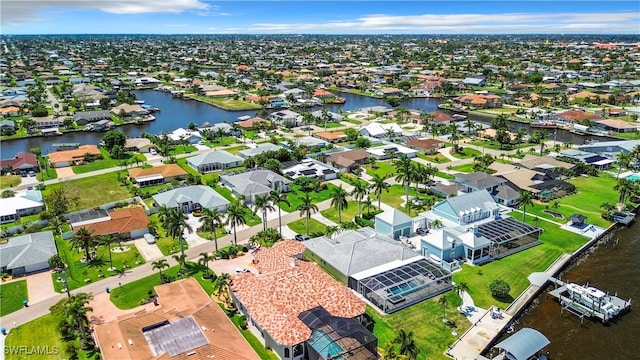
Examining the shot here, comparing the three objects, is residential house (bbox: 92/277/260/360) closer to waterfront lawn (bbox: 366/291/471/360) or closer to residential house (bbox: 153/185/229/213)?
waterfront lawn (bbox: 366/291/471/360)

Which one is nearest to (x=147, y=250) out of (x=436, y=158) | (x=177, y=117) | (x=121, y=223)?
(x=121, y=223)

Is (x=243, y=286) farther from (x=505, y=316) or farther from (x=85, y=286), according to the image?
(x=505, y=316)

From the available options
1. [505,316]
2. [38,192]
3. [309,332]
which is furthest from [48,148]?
[505,316]

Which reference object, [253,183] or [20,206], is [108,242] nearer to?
[20,206]

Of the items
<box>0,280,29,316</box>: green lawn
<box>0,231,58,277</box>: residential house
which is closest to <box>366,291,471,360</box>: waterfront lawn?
<box>0,280,29,316</box>: green lawn

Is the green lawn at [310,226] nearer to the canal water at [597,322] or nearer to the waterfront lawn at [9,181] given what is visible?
the canal water at [597,322]

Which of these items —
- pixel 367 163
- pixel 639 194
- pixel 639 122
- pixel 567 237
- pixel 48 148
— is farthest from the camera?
pixel 639 122
